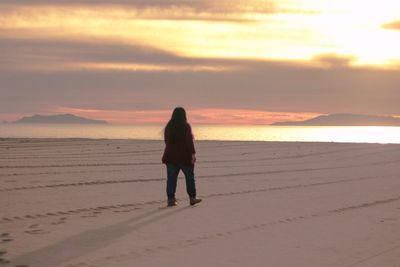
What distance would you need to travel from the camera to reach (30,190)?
40.4 feet

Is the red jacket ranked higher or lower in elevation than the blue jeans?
higher

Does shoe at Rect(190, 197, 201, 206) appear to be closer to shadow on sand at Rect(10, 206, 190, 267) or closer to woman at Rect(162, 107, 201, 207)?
woman at Rect(162, 107, 201, 207)

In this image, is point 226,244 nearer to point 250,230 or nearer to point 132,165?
point 250,230

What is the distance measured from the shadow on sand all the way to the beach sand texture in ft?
0.04

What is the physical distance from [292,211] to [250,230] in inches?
72.5

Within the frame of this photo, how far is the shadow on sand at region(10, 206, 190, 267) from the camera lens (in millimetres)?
6426

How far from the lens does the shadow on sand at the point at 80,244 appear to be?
21.1 ft

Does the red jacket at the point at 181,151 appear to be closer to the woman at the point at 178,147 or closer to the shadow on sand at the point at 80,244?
the woman at the point at 178,147

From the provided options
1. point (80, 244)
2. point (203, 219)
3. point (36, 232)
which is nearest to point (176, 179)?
point (203, 219)

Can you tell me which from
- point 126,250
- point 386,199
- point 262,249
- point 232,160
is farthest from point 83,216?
point 232,160

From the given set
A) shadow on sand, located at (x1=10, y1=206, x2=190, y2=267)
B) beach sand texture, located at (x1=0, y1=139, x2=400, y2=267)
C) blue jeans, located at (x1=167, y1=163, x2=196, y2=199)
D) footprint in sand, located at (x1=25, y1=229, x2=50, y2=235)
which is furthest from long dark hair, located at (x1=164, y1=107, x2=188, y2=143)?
footprint in sand, located at (x1=25, y1=229, x2=50, y2=235)

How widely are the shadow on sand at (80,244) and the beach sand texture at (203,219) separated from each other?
12 mm

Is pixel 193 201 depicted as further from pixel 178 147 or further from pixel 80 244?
pixel 80 244

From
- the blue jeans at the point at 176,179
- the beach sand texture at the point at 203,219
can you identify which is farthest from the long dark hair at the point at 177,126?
the beach sand texture at the point at 203,219
